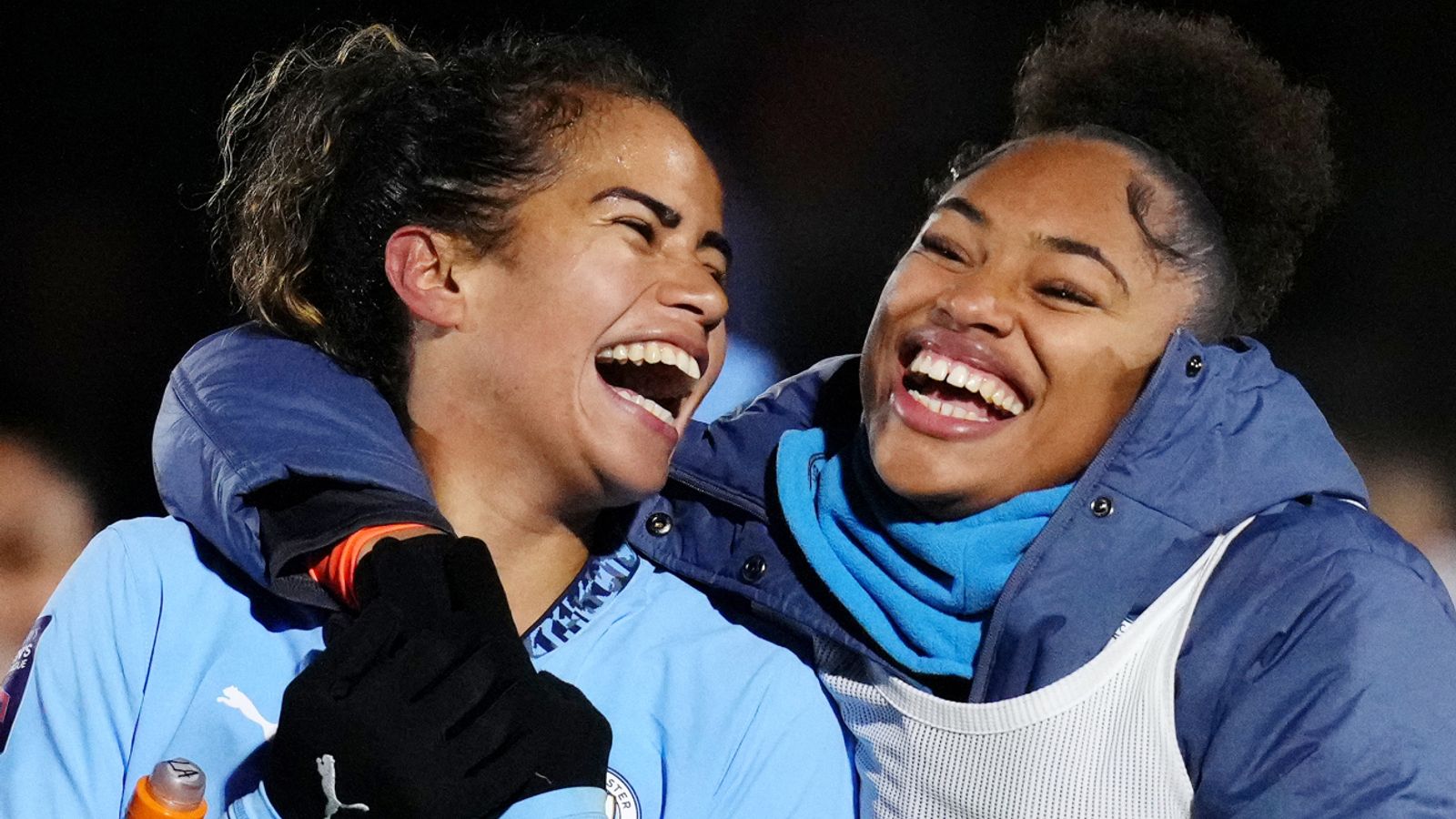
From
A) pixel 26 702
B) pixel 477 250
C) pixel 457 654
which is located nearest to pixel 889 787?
pixel 457 654

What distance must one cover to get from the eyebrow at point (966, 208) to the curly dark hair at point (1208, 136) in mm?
100

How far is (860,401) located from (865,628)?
13.9 inches

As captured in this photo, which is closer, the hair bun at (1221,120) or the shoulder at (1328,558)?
the shoulder at (1328,558)

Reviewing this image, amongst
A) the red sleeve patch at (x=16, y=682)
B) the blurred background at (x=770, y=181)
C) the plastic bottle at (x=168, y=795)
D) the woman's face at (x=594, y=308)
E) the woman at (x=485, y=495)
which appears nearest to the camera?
the plastic bottle at (x=168, y=795)

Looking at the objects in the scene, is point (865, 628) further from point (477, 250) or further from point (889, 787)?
point (477, 250)

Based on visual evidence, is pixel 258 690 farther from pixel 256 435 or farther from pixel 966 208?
pixel 966 208

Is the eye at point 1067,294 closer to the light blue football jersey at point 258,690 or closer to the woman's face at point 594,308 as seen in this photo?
the woman's face at point 594,308

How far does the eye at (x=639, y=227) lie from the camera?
1515mm

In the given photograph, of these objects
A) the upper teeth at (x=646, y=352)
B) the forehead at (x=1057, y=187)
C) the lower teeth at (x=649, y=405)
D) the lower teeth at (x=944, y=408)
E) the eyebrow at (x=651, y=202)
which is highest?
the forehead at (x=1057, y=187)

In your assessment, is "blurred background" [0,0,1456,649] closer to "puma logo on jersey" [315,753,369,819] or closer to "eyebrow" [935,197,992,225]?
"eyebrow" [935,197,992,225]

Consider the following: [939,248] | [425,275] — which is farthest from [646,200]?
[939,248]

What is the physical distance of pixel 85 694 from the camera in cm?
133

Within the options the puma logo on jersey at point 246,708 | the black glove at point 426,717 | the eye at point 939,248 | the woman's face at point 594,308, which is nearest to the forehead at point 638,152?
the woman's face at point 594,308

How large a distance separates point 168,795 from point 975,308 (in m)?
0.88
